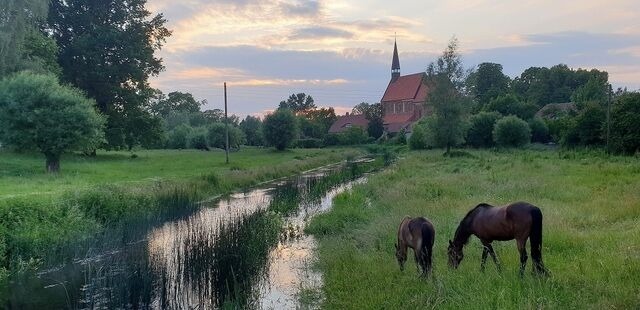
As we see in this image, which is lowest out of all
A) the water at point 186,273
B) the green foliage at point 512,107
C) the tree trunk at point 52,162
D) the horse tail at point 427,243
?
the water at point 186,273

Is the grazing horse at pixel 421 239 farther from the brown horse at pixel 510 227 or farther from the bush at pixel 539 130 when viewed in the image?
the bush at pixel 539 130

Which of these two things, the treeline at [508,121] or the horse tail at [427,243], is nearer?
the horse tail at [427,243]

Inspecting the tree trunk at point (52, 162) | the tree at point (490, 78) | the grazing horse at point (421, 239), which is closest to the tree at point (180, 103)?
the tree at point (490, 78)

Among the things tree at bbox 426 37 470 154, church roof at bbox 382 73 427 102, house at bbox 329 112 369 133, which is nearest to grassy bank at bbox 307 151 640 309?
tree at bbox 426 37 470 154

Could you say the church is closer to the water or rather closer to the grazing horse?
the water

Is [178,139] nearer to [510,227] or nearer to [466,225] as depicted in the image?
[466,225]

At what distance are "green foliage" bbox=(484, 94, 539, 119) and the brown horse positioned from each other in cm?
5961

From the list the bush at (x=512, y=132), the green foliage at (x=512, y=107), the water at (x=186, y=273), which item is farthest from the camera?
the green foliage at (x=512, y=107)

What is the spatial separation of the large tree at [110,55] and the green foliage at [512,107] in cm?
4691

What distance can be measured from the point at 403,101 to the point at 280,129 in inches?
1999

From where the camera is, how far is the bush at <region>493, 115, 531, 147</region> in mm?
47406

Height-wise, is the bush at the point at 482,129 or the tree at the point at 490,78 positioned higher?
the tree at the point at 490,78

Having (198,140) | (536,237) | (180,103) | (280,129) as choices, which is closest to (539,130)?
(280,129)

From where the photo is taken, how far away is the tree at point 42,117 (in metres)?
21.7
